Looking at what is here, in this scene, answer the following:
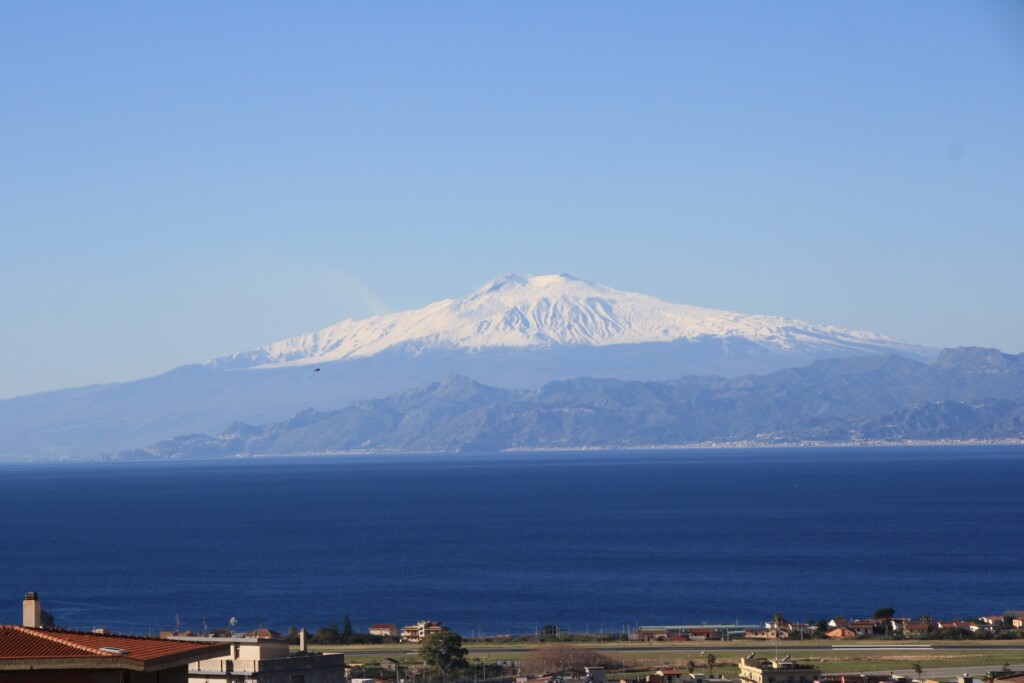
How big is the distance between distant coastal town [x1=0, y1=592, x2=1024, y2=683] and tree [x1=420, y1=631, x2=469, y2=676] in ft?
0.15

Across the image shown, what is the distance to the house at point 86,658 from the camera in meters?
9.50

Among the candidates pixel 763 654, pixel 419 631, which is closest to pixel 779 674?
pixel 763 654

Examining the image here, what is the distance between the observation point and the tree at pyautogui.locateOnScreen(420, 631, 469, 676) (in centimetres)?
5856

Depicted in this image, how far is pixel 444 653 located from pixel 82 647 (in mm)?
50859

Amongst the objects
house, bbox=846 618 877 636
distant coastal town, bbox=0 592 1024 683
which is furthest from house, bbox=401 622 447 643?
house, bbox=846 618 877 636

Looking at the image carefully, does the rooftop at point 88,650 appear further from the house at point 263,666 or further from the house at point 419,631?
the house at point 419,631

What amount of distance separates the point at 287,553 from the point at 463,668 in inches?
3152

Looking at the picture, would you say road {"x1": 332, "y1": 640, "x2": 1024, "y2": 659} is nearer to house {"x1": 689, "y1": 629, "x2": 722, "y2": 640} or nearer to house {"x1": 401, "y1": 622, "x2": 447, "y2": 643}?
house {"x1": 689, "y1": 629, "x2": 722, "y2": 640}

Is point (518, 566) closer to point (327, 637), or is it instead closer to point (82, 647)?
point (327, 637)

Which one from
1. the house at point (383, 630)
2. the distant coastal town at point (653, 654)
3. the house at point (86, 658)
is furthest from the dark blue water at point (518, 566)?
the house at point (86, 658)

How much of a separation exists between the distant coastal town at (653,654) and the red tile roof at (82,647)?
9708 millimetres

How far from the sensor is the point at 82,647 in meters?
9.77

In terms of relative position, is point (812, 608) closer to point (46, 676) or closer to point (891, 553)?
point (891, 553)

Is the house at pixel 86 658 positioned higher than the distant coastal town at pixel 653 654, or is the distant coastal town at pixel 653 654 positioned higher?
the house at pixel 86 658
